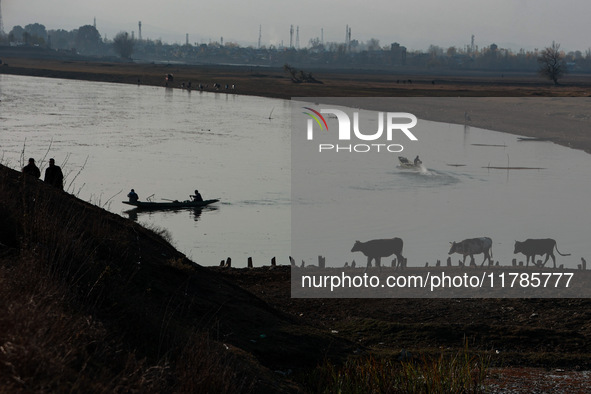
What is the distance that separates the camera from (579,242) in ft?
102

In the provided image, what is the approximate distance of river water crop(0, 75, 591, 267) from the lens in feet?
104

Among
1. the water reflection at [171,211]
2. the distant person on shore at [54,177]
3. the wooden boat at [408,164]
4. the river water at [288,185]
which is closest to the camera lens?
the distant person on shore at [54,177]

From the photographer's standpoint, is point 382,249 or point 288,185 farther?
point 288,185

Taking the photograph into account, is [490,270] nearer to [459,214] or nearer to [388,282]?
[388,282]

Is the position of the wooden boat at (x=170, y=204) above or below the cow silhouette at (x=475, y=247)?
below

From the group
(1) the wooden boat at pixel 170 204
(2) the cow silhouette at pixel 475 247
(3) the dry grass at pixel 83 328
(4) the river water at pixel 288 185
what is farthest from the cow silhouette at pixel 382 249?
(1) the wooden boat at pixel 170 204

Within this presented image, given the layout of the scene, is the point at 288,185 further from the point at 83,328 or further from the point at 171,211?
the point at 83,328

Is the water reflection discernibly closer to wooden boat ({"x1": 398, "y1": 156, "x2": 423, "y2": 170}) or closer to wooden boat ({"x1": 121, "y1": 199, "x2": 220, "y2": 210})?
wooden boat ({"x1": 121, "y1": 199, "x2": 220, "y2": 210})

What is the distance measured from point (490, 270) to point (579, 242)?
10504 millimetres

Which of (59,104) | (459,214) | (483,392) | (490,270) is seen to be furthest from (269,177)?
(59,104)

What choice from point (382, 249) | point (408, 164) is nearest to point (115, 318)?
point (382, 249)

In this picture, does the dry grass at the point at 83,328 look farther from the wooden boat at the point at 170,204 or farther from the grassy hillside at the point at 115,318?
the wooden boat at the point at 170,204

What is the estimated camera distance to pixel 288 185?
43.5m

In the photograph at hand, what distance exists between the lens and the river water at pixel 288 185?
104 feet
